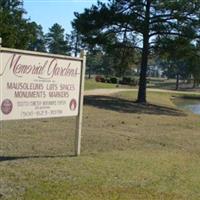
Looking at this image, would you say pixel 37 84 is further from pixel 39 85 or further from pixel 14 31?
pixel 14 31

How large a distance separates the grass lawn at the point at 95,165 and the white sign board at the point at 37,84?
0.89 metres

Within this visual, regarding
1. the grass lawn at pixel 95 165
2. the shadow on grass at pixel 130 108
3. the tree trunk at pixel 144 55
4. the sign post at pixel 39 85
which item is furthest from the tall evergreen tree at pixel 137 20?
the sign post at pixel 39 85

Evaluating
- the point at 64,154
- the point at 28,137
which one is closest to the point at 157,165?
the point at 64,154

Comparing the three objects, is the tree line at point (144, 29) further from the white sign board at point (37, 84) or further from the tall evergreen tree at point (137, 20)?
the white sign board at point (37, 84)

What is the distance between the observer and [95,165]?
9.43 m

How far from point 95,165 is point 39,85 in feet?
5.55

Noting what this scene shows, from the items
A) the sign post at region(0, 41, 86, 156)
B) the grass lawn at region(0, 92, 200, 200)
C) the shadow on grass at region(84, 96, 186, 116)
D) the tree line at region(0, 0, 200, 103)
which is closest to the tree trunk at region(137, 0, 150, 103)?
the tree line at region(0, 0, 200, 103)

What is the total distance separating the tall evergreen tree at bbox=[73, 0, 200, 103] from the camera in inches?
1193

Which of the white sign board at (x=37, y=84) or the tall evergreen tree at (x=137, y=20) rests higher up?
the tall evergreen tree at (x=137, y=20)

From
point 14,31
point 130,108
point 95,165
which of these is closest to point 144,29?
point 130,108

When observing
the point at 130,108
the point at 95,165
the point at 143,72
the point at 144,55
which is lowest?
the point at 130,108

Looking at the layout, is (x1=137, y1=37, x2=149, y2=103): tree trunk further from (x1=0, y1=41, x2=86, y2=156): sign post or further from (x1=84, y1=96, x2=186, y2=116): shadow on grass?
(x1=0, y1=41, x2=86, y2=156): sign post

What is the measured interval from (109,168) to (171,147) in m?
3.82

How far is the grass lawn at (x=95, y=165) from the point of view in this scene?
25.2 ft
